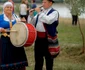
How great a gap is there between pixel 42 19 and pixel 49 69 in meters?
0.98

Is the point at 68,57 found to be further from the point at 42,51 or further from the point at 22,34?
the point at 22,34

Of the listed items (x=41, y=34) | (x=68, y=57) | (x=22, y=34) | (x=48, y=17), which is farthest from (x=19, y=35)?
(x=68, y=57)

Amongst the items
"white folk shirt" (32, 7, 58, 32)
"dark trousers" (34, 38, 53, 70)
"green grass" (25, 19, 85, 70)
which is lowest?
"green grass" (25, 19, 85, 70)

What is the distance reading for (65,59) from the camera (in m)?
8.88

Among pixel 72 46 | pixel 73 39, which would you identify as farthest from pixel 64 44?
pixel 73 39

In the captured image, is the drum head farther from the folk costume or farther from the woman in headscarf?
the folk costume

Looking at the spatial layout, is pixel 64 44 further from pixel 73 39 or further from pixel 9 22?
pixel 9 22

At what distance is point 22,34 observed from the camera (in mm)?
5484

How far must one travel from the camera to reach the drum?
544 centimetres

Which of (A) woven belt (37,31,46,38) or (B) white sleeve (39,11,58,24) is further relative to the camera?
(A) woven belt (37,31,46,38)

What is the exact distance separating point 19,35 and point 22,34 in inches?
3.1

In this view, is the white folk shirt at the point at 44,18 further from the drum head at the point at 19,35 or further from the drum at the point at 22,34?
the drum head at the point at 19,35

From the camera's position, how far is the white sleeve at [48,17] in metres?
5.62

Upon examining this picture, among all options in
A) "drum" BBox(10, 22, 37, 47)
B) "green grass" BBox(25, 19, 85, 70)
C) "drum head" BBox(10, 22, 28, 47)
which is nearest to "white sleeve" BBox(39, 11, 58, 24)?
"drum" BBox(10, 22, 37, 47)
